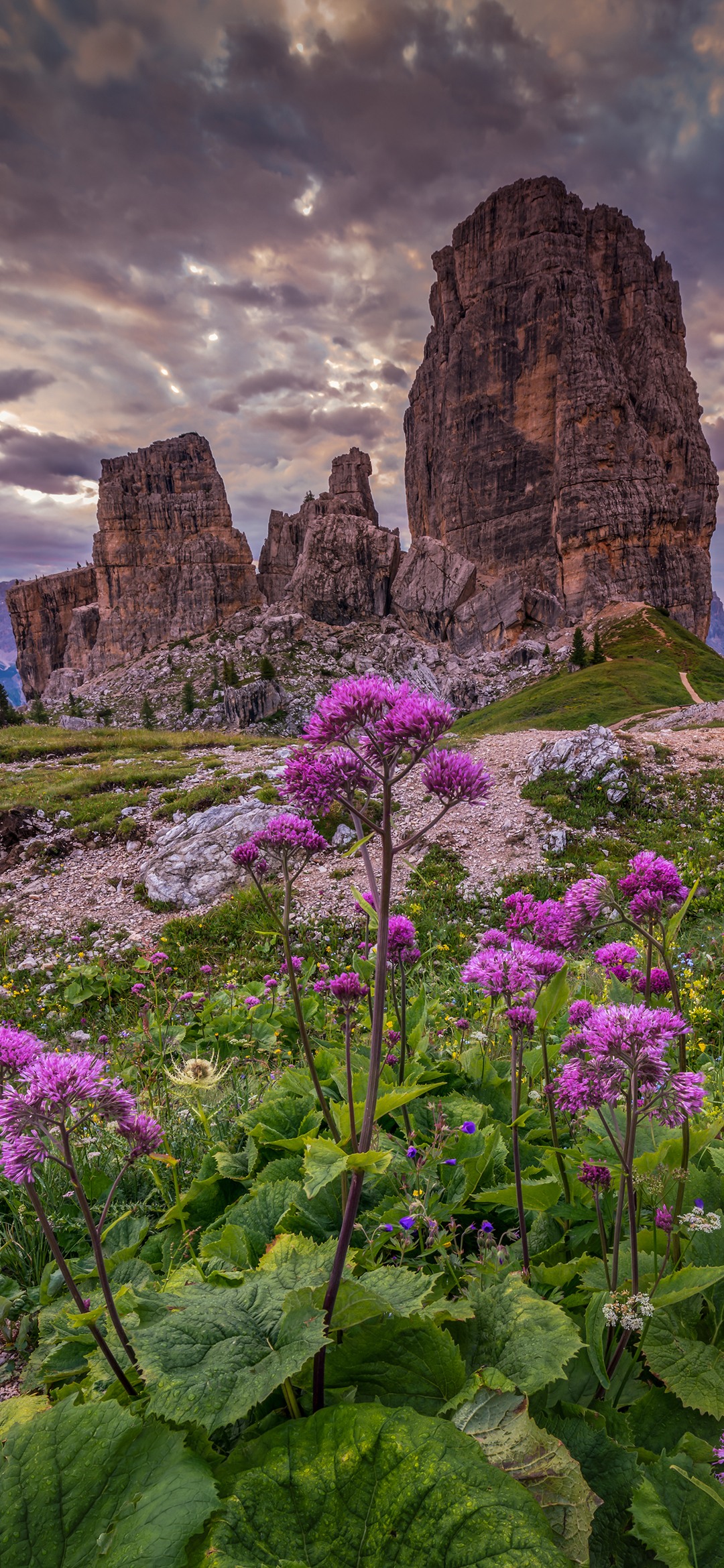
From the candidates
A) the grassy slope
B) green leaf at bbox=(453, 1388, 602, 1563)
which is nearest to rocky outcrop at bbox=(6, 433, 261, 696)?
the grassy slope

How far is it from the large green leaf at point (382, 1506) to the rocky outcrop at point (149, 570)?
156365 millimetres

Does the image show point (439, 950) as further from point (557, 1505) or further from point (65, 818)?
point (65, 818)

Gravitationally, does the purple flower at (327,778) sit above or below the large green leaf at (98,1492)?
above

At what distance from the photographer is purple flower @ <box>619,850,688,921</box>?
3.01 m

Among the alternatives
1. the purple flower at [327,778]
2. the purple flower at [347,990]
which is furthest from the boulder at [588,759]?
the purple flower at [327,778]

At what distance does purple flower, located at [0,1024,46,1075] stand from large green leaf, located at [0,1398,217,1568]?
3.86ft

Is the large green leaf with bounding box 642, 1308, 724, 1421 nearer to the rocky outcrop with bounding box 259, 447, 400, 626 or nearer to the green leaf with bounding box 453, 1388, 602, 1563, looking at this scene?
the green leaf with bounding box 453, 1388, 602, 1563

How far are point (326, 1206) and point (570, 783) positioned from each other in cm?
1801

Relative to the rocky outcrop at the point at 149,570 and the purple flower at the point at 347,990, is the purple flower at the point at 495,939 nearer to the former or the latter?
the purple flower at the point at 347,990

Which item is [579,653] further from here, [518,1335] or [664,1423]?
[518,1335]

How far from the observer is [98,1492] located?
1533mm

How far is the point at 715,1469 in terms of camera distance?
1.98m

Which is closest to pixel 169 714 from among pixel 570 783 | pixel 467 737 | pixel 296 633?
pixel 296 633

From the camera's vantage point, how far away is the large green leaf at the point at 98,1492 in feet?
4.50
